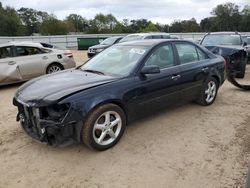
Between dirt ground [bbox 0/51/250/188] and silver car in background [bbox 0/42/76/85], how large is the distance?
10.7ft

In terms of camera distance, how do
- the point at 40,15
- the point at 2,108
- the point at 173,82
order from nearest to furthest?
the point at 173,82
the point at 2,108
the point at 40,15

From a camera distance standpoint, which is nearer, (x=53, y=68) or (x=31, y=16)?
(x=53, y=68)

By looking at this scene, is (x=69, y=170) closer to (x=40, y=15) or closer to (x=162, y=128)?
(x=162, y=128)

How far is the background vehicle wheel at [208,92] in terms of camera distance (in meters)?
5.94

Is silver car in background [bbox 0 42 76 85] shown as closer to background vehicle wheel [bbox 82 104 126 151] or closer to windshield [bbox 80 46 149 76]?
windshield [bbox 80 46 149 76]

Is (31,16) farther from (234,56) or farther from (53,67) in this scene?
(234,56)

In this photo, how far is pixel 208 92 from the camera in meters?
6.09

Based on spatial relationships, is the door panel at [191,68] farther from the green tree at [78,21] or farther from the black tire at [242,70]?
the green tree at [78,21]

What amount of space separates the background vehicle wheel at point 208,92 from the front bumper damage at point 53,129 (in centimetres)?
310

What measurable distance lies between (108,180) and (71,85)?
4.79ft

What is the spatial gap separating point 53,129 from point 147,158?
1.30 m

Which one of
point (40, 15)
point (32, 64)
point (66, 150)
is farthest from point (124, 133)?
point (40, 15)

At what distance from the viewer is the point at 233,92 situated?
7504mm

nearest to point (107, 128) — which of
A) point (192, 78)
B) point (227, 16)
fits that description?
point (192, 78)
